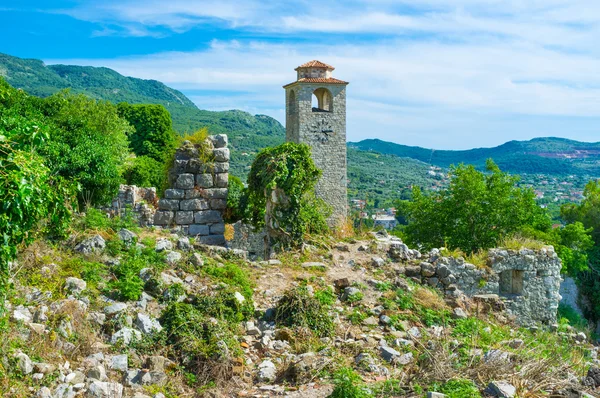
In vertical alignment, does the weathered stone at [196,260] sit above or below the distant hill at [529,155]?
below

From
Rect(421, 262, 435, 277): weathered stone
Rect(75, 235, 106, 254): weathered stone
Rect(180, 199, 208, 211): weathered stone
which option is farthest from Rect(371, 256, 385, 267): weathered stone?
Rect(75, 235, 106, 254): weathered stone

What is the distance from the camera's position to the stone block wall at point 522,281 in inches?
472

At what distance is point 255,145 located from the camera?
72562mm

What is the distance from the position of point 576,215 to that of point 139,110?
25524mm

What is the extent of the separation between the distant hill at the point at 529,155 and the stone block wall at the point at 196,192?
85.0m

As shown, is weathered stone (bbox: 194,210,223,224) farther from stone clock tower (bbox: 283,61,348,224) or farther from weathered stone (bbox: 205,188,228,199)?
stone clock tower (bbox: 283,61,348,224)

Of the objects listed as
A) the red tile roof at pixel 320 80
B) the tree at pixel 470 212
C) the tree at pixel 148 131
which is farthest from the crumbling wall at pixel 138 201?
the red tile roof at pixel 320 80

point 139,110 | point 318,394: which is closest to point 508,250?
point 318,394

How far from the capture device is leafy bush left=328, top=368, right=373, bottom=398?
6324 mm

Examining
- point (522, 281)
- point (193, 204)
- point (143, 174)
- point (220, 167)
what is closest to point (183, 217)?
point (193, 204)

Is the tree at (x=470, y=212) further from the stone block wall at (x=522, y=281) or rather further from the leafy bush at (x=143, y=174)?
the leafy bush at (x=143, y=174)

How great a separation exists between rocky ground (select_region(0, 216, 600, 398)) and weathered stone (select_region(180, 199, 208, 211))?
2687 mm

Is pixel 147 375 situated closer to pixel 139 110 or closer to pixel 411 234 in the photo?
pixel 411 234

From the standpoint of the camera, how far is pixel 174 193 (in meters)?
13.1
